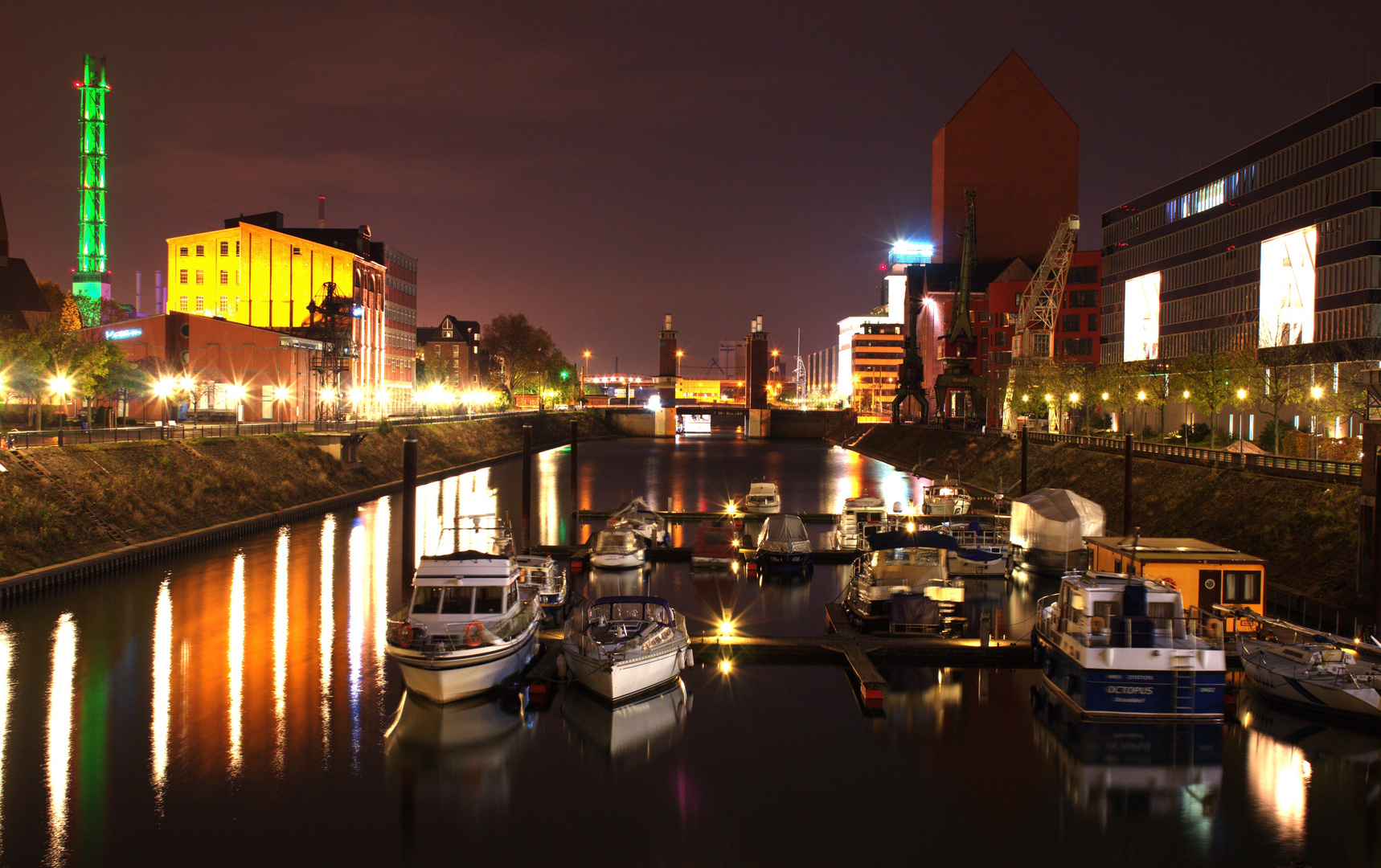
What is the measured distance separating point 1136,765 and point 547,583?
17.8 meters

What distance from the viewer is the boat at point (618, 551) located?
130ft

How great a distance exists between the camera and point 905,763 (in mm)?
21250

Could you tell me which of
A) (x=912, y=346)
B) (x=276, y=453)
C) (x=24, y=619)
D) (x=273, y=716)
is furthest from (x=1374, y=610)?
(x=912, y=346)

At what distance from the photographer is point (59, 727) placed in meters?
21.9

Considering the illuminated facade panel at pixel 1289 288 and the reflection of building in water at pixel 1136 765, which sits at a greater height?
the illuminated facade panel at pixel 1289 288

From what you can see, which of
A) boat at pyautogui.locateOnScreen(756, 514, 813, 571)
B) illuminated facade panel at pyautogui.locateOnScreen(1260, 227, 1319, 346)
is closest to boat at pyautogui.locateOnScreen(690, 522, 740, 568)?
boat at pyautogui.locateOnScreen(756, 514, 813, 571)

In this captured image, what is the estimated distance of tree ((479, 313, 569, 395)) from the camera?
16900 centimetres

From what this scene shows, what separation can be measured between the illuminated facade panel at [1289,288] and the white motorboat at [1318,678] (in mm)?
46582

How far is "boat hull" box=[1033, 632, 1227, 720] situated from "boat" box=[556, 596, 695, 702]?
9551mm

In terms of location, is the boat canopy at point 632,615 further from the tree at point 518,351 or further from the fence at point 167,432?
the tree at point 518,351

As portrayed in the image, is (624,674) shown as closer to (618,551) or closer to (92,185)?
(618,551)

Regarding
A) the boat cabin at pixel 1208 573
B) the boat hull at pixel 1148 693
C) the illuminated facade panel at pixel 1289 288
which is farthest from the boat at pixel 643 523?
the illuminated facade panel at pixel 1289 288

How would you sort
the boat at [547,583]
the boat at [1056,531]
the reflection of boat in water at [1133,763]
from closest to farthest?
the reflection of boat in water at [1133,763] < the boat at [547,583] < the boat at [1056,531]

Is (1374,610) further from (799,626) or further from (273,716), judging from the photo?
(273,716)
